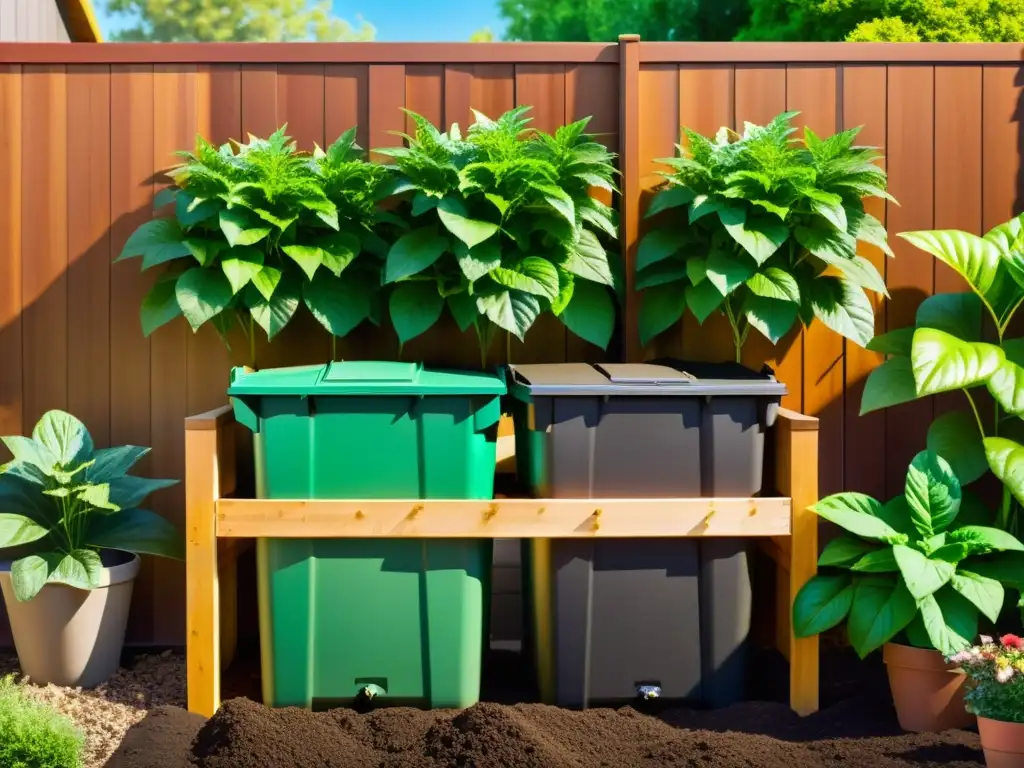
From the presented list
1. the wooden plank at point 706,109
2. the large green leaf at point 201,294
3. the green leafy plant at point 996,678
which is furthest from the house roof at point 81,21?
the green leafy plant at point 996,678

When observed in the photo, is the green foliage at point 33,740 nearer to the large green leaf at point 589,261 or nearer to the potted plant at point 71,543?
the potted plant at point 71,543

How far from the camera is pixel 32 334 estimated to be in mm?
3814

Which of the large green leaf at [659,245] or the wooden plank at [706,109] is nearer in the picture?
the large green leaf at [659,245]

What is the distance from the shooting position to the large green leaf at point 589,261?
3514 millimetres

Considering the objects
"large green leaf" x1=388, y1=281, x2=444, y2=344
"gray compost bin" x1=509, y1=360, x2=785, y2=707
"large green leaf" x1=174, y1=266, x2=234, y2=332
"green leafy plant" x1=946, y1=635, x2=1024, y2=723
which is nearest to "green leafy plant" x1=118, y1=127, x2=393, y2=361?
"large green leaf" x1=174, y1=266, x2=234, y2=332

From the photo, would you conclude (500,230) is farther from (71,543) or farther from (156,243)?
(71,543)

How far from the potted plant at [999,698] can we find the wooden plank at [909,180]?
1485 millimetres

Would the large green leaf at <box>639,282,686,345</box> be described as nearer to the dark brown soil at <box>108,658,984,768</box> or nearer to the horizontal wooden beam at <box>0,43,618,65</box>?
the horizontal wooden beam at <box>0,43,618,65</box>

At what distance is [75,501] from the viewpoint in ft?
11.0

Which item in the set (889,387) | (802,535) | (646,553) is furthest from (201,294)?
(889,387)

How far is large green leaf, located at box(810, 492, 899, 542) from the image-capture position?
2.98 m

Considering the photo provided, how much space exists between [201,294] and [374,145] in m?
0.86

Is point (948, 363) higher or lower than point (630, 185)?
lower

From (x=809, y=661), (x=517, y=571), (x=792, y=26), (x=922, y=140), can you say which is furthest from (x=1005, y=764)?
(x=792, y=26)
